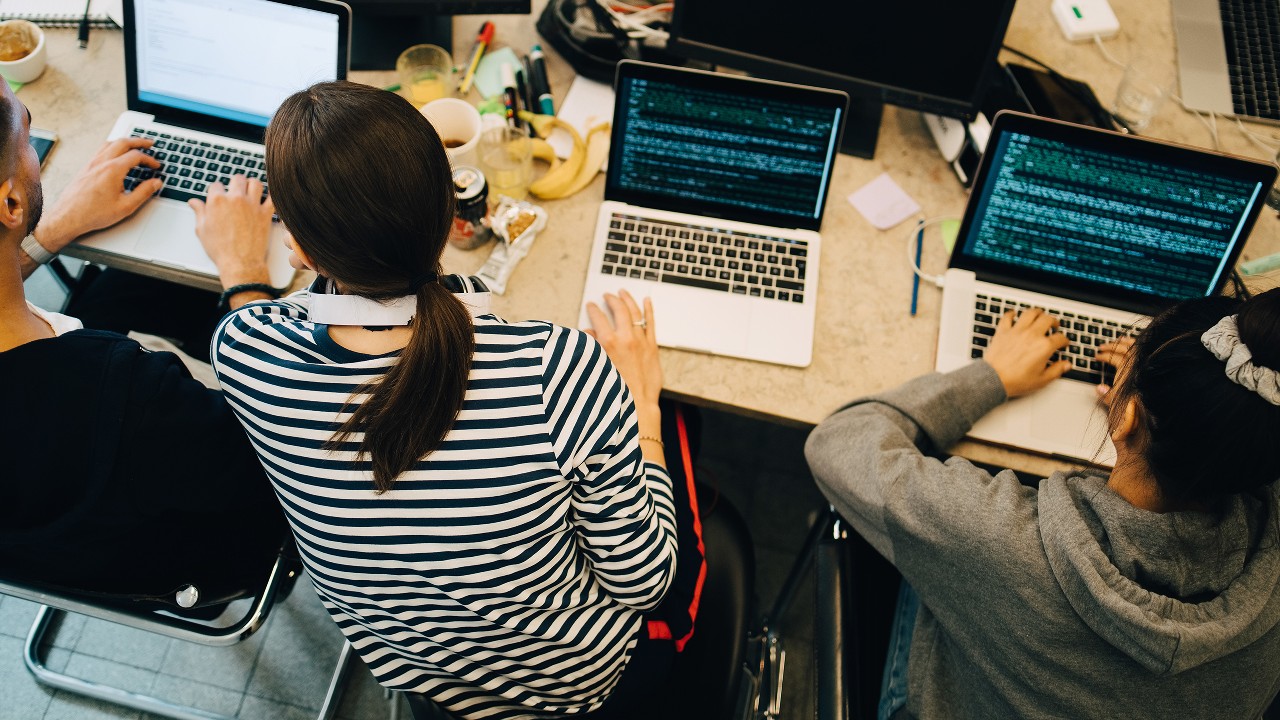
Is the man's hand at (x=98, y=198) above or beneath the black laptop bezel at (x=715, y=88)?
beneath

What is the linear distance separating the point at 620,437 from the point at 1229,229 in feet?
3.54

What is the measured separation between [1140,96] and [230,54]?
5.83 feet

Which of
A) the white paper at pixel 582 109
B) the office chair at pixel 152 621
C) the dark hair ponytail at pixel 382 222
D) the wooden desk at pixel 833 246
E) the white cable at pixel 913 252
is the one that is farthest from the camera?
the white paper at pixel 582 109

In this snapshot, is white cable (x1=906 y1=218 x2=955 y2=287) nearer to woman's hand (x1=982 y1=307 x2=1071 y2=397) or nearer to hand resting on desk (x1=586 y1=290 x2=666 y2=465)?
woman's hand (x1=982 y1=307 x2=1071 y2=397)

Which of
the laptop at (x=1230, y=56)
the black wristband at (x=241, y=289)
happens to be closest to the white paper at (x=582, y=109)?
the black wristband at (x=241, y=289)

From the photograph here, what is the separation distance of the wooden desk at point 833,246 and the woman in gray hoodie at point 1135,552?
26 centimetres

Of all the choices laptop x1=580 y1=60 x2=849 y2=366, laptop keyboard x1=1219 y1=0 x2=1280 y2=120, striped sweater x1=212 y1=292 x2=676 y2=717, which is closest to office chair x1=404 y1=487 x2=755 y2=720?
striped sweater x1=212 y1=292 x2=676 y2=717

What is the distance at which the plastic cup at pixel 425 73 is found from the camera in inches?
63.2

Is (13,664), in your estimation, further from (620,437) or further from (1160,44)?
(1160,44)

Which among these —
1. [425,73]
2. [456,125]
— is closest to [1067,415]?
[456,125]

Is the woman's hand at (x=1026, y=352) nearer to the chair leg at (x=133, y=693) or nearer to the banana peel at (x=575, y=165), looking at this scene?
the banana peel at (x=575, y=165)

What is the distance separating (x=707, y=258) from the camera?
1.45 metres

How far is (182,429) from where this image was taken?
105 cm

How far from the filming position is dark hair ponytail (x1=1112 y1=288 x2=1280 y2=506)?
2.82 feet
